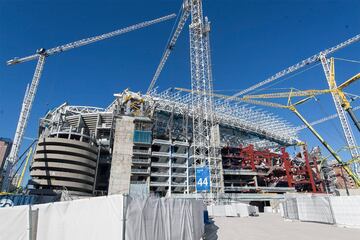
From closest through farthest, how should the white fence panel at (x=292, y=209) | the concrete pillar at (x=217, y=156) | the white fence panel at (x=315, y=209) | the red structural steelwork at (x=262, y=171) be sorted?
the white fence panel at (x=315, y=209)
the white fence panel at (x=292, y=209)
the concrete pillar at (x=217, y=156)
the red structural steelwork at (x=262, y=171)

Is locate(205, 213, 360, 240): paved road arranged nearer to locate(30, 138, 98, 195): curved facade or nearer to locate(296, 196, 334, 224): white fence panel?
locate(296, 196, 334, 224): white fence panel

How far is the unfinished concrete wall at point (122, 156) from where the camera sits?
2569 inches

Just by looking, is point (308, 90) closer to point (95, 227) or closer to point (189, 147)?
point (189, 147)

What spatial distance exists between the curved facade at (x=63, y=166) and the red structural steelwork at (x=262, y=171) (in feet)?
157

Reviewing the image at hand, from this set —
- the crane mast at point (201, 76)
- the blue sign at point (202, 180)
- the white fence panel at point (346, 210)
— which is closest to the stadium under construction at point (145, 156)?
the crane mast at point (201, 76)

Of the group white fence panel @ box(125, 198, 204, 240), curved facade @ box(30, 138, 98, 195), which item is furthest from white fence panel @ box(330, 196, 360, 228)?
curved facade @ box(30, 138, 98, 195)

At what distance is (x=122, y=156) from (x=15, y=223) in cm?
6291

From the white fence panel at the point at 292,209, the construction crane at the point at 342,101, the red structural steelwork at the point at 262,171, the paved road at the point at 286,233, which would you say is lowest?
the paved road at the point at 286,233

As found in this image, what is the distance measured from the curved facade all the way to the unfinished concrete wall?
6.57m

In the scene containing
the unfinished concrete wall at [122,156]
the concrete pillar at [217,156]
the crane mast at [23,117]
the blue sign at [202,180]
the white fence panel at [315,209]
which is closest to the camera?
the white fence panel at [315,209]

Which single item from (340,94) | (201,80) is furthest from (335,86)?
(201,80)

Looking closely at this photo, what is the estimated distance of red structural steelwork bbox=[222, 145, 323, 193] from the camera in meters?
83.5

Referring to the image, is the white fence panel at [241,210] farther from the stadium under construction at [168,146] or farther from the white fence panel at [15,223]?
the white fence panel at [15,223]

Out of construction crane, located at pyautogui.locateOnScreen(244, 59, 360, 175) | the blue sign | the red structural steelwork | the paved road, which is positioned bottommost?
the paved road
